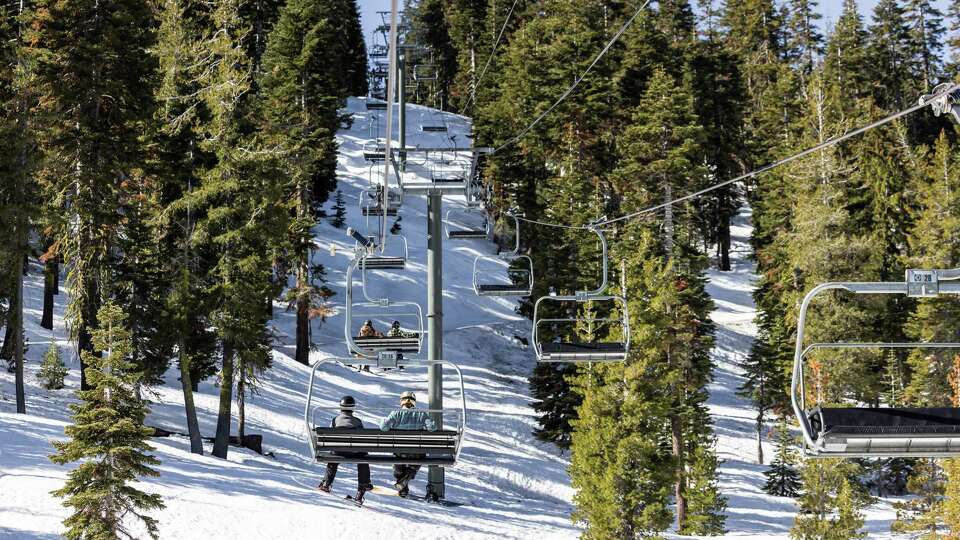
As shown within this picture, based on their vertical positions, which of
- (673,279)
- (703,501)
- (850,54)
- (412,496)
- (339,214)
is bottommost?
(703,501)

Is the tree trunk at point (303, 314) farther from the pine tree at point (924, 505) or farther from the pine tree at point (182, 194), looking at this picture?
the pine tree at point (924, 505)

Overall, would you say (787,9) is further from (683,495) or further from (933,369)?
(683,495)

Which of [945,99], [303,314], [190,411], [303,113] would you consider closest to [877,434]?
[945,99]

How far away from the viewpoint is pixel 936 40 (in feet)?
264

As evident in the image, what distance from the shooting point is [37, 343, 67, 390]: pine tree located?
3409 centimetres

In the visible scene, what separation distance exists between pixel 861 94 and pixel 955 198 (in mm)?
36264

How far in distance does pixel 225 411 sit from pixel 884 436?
24.0 meters

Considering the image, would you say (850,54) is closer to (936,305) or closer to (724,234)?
(724,234)

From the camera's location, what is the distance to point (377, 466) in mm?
33938

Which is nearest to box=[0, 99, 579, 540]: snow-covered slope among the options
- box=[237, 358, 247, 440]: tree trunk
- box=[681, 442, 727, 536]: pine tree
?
box=[237, 358, 247, 440]: tree trunk

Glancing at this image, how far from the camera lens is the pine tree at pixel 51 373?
3409cm

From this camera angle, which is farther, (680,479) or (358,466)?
(680,479)

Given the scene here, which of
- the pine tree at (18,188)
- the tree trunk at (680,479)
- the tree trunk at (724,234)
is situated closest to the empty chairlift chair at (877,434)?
the pine tree at (18,188)

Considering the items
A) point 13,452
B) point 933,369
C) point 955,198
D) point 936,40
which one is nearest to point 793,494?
point 933,369
